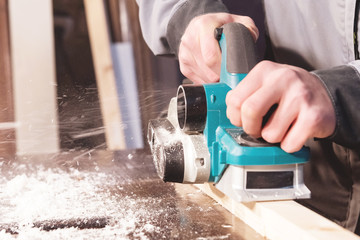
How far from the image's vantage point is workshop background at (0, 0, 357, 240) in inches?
32.8

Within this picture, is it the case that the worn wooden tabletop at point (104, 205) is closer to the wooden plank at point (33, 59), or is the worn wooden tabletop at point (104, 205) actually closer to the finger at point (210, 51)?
the finger at point (210, 51)

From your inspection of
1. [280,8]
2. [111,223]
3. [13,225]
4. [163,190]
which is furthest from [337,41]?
[13,225]

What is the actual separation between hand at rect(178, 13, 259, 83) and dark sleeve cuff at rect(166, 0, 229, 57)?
0.08 metres

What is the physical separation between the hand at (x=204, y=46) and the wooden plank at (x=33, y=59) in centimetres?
84

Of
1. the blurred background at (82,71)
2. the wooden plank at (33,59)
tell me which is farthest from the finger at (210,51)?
the wooden plank at (33,59)

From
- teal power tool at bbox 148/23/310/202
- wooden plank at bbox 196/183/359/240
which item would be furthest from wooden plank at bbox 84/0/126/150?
wooden plank at bbox 196/183/359/240

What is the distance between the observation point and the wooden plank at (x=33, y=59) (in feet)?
6.64

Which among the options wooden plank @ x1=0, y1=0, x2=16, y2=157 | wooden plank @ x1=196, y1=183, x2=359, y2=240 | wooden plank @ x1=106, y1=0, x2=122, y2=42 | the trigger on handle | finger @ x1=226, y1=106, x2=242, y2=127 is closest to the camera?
wooden plank @ x1=196, y1=183, x2=359, y2=240

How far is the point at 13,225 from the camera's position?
890mm

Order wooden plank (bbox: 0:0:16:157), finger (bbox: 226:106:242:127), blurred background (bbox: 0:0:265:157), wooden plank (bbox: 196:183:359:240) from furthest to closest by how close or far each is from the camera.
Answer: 1. blurred background (bbox: 0:0:265:157)
2. wooden plank (bbox: 0:0:16:157)
3. finger (bbox: 226:106:242:127)
4. wooden plank (bbox: 196:183:359:240)

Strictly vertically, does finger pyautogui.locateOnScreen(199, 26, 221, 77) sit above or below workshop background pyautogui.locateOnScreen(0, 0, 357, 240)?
above

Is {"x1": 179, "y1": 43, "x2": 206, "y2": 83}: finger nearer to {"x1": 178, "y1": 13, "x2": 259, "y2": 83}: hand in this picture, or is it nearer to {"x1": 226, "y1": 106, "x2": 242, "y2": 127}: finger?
{"x1": 178, "y1": 13, "x2": 259, "y2": 83}: hand

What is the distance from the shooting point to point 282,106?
74 centimetres

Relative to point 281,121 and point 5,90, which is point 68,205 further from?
point 5,90
